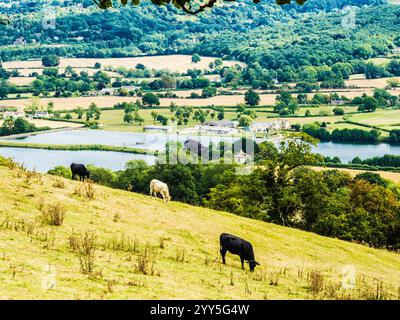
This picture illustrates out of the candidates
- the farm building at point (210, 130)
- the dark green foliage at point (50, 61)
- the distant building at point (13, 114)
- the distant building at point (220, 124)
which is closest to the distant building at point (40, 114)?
the distant building at point (13, 114)

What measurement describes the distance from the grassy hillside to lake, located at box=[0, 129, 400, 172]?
61968 mm

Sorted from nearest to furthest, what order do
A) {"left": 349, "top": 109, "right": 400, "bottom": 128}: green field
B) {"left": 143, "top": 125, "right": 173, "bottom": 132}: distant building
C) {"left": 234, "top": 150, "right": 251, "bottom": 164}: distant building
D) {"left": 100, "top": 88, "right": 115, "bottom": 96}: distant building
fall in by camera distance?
1. {"left": 234, "top": 150, "right": 251, "bottom": 164}: distant building
2. {"left": 349, "top": 109, "right": 400, "bottom": 128}: green field
3. {"left": 143, "top": 125, "right": 173, "bottom": 132}: distant building
4. {"left": 100, "top": 88, "right": 115, "bottom": 96}: distant building

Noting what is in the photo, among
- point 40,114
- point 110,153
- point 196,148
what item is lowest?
point 110,153

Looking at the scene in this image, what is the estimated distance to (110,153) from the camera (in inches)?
3836

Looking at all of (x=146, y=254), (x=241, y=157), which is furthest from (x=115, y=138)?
(x=146, y=254)

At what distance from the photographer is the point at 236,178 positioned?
136ft

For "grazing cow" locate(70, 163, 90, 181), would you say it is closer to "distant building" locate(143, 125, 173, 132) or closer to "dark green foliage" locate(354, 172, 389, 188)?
"dark green foliage" locate(354, 172, 389, 188)

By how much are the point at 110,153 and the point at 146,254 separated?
84.0 m

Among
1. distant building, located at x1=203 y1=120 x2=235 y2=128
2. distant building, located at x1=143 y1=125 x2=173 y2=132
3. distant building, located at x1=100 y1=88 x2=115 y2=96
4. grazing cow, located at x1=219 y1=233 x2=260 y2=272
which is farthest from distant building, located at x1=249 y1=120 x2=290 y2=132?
grazing cow, located at x1=219 y1=233 x2=260 y2=272

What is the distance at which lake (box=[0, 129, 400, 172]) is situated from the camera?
8894 cm

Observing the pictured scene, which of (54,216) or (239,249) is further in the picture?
(54,216)

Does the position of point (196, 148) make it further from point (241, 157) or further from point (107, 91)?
point (107, 91)
